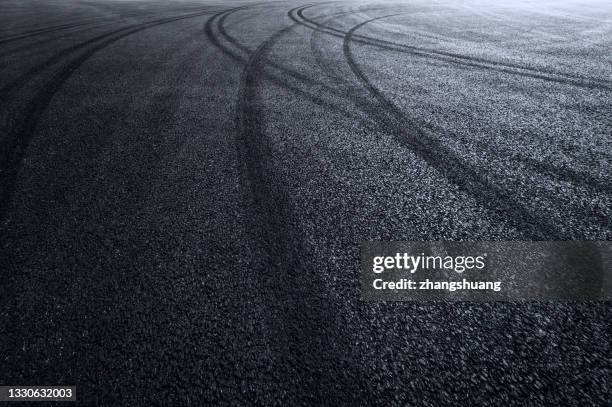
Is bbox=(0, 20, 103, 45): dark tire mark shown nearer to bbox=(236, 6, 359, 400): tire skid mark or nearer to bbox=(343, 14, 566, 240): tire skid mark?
bbox=(236, 6, 359, 400): tire skid mark

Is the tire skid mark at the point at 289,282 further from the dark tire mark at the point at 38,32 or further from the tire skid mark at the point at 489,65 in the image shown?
the dark tire mark at the point at 38,32

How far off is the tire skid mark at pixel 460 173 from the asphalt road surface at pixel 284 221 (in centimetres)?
2

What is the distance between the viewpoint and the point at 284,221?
238 centimetres

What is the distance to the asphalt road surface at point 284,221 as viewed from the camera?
1546mm

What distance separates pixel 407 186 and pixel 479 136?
50.4 inches

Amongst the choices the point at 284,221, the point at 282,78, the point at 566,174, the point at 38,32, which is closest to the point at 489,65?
the point at 282,78

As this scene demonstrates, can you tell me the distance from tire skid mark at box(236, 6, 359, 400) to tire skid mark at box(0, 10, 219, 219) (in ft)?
6.19

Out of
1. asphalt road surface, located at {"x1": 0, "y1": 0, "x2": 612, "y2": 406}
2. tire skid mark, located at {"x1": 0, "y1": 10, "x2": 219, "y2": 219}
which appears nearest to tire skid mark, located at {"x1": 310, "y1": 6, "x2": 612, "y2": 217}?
asphalt road surface, located at {"x1": 0, "y1": 0, "x2": 612, "y2": 406}

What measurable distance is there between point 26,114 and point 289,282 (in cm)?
400

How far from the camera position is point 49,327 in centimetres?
172

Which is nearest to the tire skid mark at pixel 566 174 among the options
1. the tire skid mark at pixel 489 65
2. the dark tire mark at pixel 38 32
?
the tire skid mark at pixel 489 65

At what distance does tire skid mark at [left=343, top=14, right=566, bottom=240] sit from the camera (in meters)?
2.26

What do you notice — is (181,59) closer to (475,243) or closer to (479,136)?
(479,136)

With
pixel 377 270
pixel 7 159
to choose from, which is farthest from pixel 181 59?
pixel 377 270
